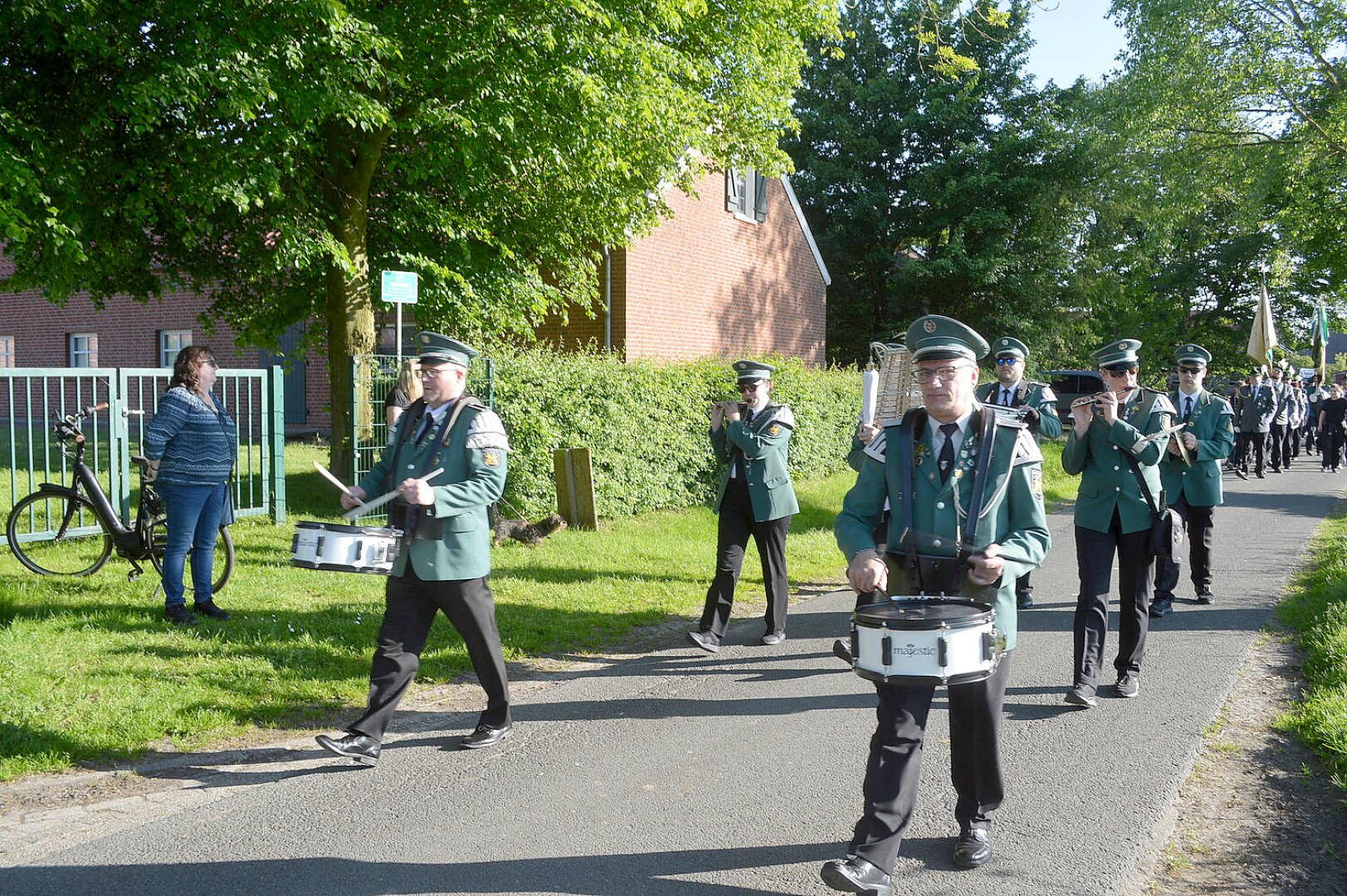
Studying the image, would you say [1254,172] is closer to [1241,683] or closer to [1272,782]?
[1241,683]

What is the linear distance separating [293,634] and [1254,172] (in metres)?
30.4

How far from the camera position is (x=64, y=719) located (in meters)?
5.65

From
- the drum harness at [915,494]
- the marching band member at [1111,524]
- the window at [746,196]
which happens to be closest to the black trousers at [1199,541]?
the marching band member at [1111,524]

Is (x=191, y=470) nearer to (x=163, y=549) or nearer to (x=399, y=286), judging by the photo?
(x=163, y=549)

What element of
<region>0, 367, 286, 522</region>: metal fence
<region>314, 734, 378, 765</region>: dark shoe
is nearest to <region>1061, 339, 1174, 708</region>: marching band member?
<region>314, 734, 378, 765</region>: dark shoe

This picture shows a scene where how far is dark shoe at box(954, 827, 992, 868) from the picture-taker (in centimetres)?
405

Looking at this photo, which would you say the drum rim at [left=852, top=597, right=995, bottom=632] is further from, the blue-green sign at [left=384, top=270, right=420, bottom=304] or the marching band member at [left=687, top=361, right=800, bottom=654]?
the blue-green sign at [left=384, top=270, right=420, bottom=304]

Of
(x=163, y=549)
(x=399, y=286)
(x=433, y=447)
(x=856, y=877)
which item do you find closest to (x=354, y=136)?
(x=399, y=286)

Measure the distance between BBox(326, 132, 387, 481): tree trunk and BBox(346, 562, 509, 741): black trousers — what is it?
348 inches

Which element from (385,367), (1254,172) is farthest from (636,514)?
(1254,172)

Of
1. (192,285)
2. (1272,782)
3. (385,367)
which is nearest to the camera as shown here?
(1272,782)

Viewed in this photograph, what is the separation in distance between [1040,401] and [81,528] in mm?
8295

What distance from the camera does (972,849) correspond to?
4.07 metres

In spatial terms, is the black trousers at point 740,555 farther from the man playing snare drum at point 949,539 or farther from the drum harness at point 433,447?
the man playing snare drum at point 949,539
